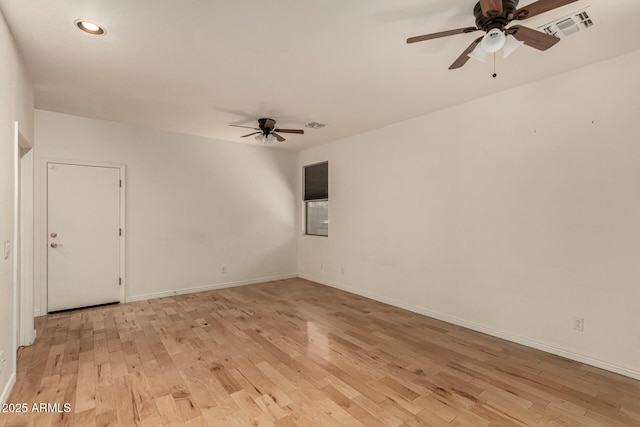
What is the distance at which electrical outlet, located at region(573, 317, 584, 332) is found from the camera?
2898 millimetres

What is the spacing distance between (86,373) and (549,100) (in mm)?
4981

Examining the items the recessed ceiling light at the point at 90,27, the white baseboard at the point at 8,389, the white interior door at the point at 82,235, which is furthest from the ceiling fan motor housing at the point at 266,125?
the white baseboard at the point at 8,389

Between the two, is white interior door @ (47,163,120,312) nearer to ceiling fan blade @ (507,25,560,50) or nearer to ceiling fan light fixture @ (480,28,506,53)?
ceiling fan light fixture @ (480,28,506,53)

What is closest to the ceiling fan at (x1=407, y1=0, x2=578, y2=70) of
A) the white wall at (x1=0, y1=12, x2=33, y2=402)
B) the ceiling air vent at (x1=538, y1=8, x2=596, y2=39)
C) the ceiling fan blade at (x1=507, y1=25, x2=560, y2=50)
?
the ceiling fan blade at (x1=507, y1=25, x2=560, y2=50)

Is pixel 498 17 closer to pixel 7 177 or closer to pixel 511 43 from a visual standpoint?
pixel 511 43

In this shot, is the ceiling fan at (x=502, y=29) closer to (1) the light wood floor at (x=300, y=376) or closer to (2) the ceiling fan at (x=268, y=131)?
(1) the light wood floor at (x=300, y=376)

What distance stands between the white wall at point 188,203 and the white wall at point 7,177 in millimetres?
2066

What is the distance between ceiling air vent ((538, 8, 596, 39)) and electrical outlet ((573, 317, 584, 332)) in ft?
8.14

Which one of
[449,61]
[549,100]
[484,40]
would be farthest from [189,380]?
[549,100]

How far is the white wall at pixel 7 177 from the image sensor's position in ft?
6.96

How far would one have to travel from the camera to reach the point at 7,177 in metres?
2.25

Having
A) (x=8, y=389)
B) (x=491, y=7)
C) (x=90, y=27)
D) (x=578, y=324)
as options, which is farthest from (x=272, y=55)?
(x=578, y=324)

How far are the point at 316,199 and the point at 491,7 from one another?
15.5ft

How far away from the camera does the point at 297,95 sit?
356cm
